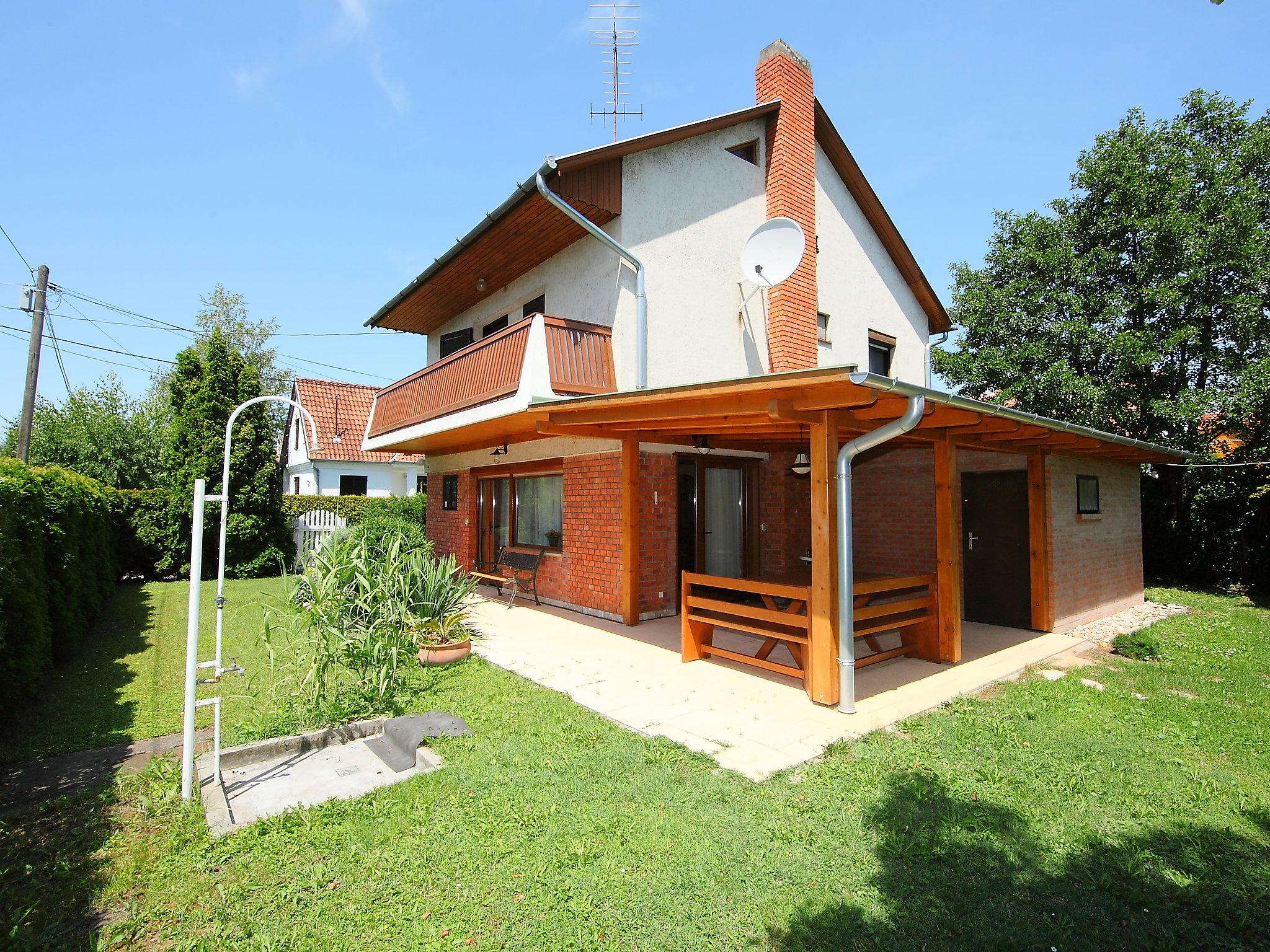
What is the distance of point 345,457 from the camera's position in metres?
23.6

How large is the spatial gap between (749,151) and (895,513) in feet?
20.3

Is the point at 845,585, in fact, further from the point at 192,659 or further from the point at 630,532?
the point at 192,659

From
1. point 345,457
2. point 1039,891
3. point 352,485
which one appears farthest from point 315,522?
point 1039,891

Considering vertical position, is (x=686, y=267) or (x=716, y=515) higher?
(x=686, y=267)

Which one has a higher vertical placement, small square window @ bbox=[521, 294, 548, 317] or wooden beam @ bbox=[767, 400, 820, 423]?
small square window @ bbox=[521, 294, 548, 317]

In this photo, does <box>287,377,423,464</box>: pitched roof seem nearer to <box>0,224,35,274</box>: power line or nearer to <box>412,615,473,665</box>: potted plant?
<box>0,224,35,274</box>: power line

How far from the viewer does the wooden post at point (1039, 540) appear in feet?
26.6

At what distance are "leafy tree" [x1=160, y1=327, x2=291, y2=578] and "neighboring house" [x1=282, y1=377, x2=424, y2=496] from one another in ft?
26.9

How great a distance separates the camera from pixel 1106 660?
702cm

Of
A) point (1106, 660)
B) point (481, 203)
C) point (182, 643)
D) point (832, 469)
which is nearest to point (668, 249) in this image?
point (481, 203)

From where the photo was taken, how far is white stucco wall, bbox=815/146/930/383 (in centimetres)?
1074

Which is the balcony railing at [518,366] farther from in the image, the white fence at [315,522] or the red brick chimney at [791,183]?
the white fence at [315,522]

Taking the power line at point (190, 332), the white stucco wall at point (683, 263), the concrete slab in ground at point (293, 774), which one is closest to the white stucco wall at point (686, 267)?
the white stucco wall at point (683, 263)

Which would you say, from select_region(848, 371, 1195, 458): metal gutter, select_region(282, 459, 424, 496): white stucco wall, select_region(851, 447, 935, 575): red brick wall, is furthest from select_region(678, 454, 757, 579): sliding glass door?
select_region(282, 459, 424, 496): white stucco wall
